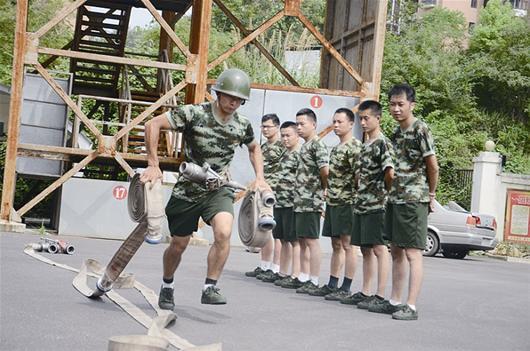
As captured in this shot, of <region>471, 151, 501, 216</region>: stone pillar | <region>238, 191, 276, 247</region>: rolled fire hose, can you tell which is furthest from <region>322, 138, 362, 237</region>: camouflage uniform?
<region>471, 151, 501, 216</region>: stone pillar

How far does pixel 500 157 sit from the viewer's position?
33.1 metres

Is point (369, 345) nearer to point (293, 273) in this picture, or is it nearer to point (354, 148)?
point (354, 148)

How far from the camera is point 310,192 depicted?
1290cm

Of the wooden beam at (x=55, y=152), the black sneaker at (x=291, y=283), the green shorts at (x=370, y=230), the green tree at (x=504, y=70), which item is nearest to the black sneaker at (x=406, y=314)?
the green shorts at (x=370, y=230)

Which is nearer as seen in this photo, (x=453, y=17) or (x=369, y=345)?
(x=369, y=345)

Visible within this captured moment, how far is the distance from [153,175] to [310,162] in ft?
14.3

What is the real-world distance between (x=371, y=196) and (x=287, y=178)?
2.47 metres

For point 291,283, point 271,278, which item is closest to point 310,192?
point 291,283

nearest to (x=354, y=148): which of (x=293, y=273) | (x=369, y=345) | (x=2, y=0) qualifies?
(x=293, y=273)

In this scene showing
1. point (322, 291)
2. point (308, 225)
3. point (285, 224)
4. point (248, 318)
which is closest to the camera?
point (248, 318)

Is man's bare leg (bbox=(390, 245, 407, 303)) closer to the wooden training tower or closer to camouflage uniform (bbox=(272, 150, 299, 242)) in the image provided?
camouflage uniform (bbox=(272, 150, 299, 242))

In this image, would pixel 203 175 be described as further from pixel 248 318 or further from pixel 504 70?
pixel 504 70

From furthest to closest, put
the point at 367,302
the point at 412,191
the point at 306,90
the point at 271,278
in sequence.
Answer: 1. the point at 306,90
2. the point at 271,278
3. the point at 367,302
4. the point at 412,191

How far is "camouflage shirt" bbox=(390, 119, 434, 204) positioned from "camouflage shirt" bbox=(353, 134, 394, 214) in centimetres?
54
